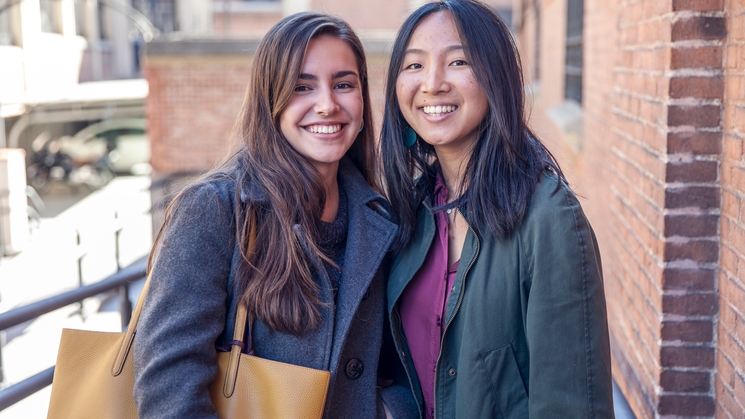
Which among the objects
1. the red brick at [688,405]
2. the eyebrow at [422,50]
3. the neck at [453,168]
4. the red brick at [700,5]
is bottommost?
the red brick at [688,405]

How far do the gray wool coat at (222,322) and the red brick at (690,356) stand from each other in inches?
39.2

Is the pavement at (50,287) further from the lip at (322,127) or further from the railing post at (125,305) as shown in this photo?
the lip at (322,127)

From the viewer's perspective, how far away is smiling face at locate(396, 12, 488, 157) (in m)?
2.19

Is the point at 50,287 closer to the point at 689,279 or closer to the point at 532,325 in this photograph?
the point at 689,279

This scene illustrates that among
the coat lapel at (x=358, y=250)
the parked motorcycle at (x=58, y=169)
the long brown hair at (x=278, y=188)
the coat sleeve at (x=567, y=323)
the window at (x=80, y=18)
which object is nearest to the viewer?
the coat sleeve at (x=567, y=323)

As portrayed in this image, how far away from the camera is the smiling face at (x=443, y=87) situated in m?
2.19

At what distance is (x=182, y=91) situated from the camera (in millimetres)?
13297

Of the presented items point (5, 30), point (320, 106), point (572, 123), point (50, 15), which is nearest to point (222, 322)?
point (320, 106)

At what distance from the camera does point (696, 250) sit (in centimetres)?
263

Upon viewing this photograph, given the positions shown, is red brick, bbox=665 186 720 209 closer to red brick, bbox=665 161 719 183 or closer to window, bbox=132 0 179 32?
red brick, bbox=665 161 719 183

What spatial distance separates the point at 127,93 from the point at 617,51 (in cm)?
2455

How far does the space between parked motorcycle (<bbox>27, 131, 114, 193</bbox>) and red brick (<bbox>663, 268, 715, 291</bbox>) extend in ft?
71.1

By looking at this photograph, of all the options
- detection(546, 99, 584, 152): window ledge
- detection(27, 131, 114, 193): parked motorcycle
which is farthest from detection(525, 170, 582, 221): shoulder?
detection(27, 131, 114, 193): parked motorcycle

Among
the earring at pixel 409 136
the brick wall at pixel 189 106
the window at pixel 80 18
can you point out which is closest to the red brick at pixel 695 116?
the earring at pixel 409 136
